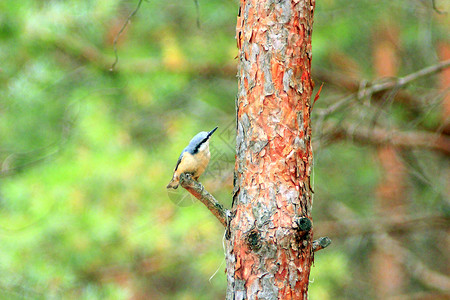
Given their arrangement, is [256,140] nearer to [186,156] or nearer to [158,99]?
[186,156]

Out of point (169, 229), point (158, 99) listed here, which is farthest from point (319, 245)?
point (158, 99)

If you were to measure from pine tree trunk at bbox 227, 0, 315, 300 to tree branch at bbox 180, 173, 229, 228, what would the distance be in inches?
3.8

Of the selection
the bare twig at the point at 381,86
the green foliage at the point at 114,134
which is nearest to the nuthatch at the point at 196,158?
the bare twig at the point at 381,86

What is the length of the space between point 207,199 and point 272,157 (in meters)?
0.35

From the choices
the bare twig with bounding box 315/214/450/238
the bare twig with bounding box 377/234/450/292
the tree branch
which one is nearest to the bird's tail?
the tree branch

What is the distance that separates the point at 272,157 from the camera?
7.22 ft

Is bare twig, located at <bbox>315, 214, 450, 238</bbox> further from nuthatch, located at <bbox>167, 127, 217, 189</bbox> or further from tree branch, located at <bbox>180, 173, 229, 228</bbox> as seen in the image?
tree branch, located at <bbox>180, 173, 229, 228</bbox>

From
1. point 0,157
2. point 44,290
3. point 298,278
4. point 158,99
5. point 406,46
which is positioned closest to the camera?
point 298,278

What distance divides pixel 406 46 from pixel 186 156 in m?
5.70

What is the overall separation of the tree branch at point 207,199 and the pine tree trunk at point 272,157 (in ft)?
0.32

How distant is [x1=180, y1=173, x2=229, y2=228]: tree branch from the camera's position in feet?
7.60

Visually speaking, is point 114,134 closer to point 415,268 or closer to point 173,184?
point 173,184

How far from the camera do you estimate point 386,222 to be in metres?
6.04

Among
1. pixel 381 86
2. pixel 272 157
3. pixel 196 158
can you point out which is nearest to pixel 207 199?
pixel 272 157
